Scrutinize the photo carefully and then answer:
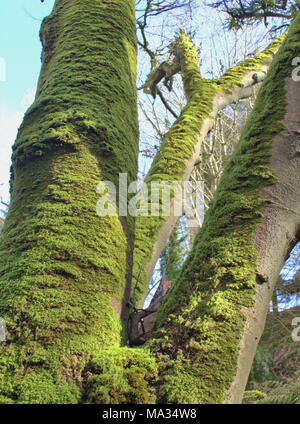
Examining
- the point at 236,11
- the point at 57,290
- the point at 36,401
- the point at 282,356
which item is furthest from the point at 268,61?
the point at 282,356

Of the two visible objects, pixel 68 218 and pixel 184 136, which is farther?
pixel 184 136

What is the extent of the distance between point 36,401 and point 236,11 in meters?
5.24

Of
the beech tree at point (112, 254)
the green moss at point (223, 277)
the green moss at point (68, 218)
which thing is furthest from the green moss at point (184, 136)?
the green moss at point (68, 218)

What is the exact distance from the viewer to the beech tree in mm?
888

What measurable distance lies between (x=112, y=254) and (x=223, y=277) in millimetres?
473

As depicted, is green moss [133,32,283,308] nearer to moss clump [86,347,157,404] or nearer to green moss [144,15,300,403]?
green moss [144,15,300,403]

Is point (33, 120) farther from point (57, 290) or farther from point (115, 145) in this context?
point (57, 290)

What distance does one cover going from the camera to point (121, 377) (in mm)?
891

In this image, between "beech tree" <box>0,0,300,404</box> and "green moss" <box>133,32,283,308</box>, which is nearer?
"beech tree" <box>0,0,300,404</box>

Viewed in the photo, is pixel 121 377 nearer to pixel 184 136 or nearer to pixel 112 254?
pixel 112 254

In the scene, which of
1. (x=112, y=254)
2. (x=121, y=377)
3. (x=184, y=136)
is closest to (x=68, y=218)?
(x=112, y=254)

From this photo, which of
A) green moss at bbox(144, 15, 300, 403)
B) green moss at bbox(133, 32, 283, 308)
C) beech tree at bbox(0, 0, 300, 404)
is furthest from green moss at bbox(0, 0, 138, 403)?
green moss at bbox(133, 32, 283, 308)

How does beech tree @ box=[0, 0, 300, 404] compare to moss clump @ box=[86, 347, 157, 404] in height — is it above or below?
above

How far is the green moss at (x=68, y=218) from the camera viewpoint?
0.91 meters
